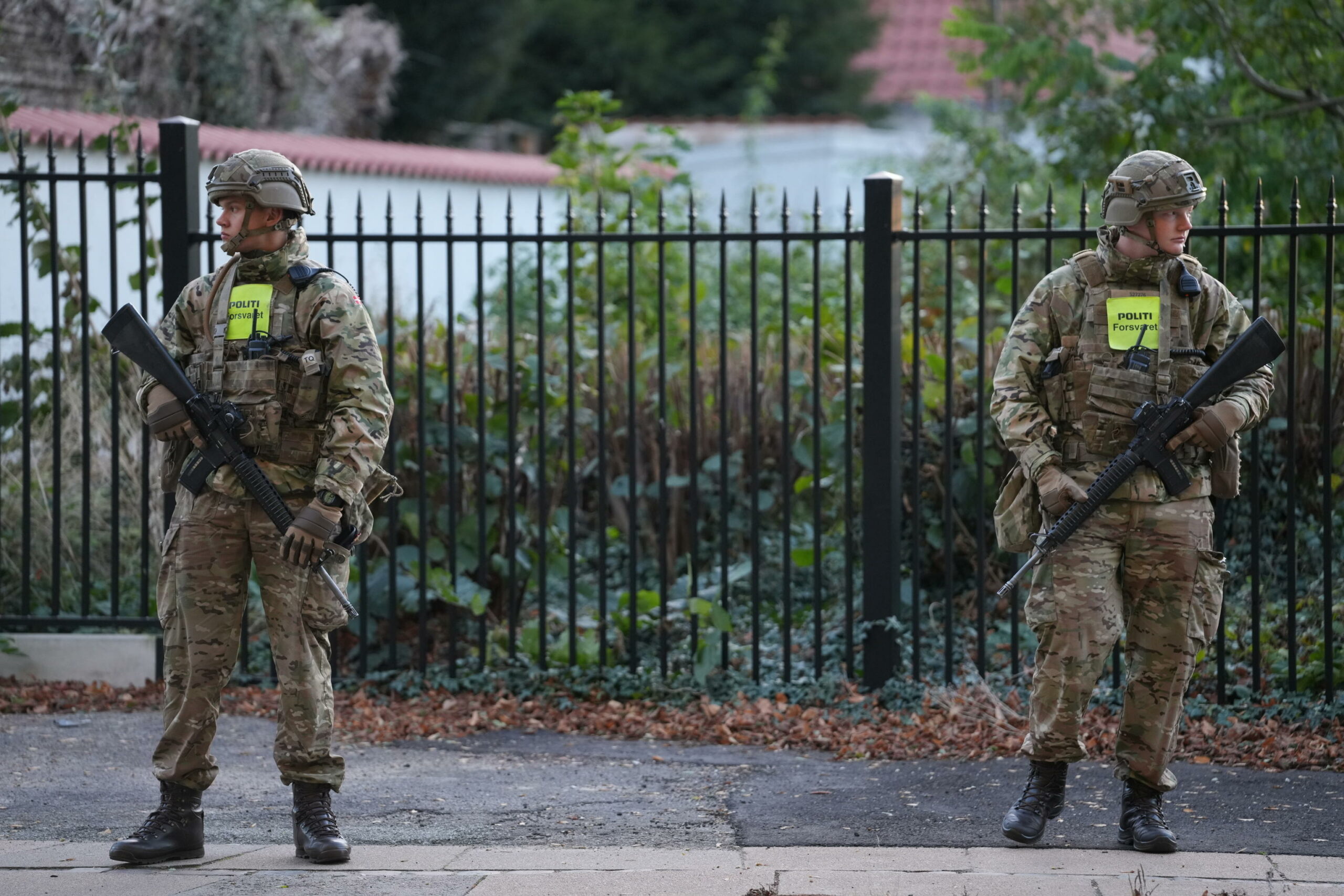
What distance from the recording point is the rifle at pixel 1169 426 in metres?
3.84

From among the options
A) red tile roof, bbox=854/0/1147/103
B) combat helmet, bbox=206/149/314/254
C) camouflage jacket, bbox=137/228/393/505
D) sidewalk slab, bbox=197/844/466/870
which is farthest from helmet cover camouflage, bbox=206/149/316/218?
red tile roof, bbox=854/0/1147/103

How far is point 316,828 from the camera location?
12.6 ft

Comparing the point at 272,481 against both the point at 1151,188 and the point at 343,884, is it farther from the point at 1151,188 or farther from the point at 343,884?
the point at 1151,188

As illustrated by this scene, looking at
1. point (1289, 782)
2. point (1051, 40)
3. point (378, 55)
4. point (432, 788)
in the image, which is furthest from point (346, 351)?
point (378, 55)

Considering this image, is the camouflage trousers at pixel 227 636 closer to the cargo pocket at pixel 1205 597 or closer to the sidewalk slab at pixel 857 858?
the sidewalk slab at pixel 857 858

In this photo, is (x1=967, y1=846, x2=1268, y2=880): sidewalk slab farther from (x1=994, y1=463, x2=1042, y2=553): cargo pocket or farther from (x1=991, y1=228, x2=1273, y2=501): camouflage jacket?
(x1=991, y1=228, x2=1273, y2=501): camouflage jacket

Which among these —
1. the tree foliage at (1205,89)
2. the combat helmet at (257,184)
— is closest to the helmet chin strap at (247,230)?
the combat helmet at (257,184)

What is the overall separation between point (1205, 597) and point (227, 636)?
2550 mm

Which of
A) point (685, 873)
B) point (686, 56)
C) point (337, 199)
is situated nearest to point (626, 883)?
point (685, 873)

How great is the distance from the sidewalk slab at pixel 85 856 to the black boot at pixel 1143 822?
7.19 feet

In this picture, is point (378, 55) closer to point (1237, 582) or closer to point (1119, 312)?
point (1237, 582)

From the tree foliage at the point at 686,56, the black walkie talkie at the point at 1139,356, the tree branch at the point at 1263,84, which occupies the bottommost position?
the black walkie talkie at the point at 1139,356

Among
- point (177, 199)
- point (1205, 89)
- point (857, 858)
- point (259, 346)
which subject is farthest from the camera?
point (1205, 89)

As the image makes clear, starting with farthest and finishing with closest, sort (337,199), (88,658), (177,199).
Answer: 1. (337,199)
2. (88,658)
3. (177,199)
